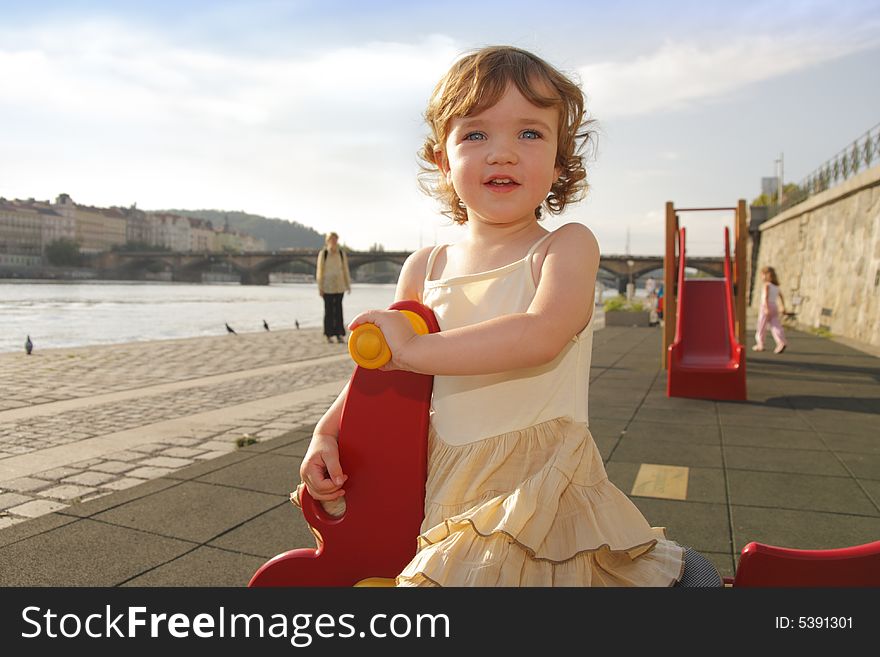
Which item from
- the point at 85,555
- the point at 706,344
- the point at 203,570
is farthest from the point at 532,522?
the point at 706,344

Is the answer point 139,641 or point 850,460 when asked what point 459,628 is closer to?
point 139,641

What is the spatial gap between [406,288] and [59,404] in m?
5.77

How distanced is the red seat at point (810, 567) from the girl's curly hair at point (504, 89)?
3.09 ft

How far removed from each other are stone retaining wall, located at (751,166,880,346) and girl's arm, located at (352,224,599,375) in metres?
12.7

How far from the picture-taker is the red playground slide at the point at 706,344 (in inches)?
273

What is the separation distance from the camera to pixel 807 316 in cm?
1769

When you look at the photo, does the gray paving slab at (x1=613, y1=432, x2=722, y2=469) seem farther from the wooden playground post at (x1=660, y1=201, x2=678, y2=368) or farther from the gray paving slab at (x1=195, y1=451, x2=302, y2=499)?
the wooden playground post at (x1=660, y1=201, x2=678, y2=368)

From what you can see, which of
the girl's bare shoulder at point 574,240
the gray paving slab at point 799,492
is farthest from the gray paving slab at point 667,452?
the girl's bare shoulder at point 574,240

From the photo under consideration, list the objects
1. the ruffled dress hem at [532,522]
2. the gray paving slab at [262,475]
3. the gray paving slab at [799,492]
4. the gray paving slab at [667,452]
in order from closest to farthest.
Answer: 1. the ruffled dress hem at [532,522]
2. the gray paving slab at [799,492]
3. the gray paving slab at [262,475]
4. the gray paving slab at [667,452]

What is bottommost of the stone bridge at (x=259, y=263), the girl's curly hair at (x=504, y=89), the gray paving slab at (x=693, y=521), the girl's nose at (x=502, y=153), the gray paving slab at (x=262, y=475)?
the gray paving slab at (x=262, y=475)

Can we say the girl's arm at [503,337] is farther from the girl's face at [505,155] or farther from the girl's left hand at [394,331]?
the girl's face at [505,155]

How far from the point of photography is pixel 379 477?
1.59 meters

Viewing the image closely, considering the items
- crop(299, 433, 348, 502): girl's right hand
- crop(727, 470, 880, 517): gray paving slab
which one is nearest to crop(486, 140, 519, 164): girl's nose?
crop(299, 433, 348, 502): girl's right hand

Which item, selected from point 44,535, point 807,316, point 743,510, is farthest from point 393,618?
point 807,316
